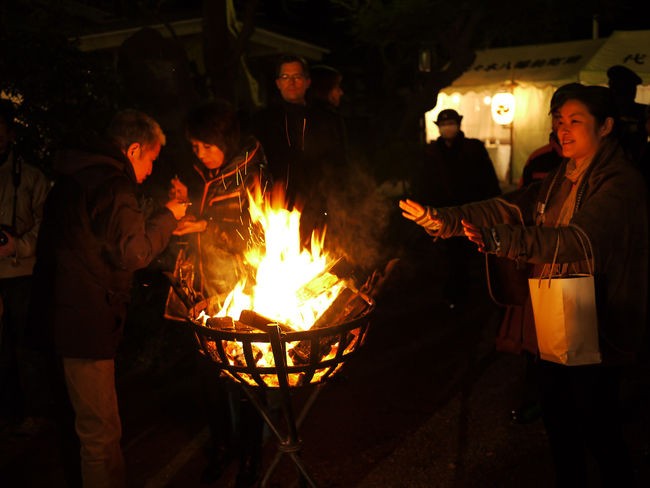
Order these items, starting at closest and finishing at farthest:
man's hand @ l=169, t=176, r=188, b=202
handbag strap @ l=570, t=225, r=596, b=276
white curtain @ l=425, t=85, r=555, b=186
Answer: handbag strap @ l=570, t=225, r=596, b=276
man's hand @ l=169, t=176, r=188, b=202
white curtain @ l=425, t=85, r=555, b=186

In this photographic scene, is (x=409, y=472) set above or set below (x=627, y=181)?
below

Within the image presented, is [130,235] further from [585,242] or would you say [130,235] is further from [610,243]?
[610,243]

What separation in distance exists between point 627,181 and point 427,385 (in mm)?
2828

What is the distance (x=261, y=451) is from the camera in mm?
4043

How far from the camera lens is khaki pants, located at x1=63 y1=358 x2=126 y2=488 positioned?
10.2ft

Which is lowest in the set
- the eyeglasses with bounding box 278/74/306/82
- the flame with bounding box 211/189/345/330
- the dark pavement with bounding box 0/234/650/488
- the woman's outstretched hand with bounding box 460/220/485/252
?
the dark pavement with bounding box 0/234/650/488

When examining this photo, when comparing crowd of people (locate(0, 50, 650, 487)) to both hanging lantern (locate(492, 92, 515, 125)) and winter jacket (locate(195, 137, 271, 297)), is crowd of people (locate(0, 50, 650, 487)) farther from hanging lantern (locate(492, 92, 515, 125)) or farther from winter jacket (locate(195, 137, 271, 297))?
hanging lantern (locate(492, 92, 515, 125))

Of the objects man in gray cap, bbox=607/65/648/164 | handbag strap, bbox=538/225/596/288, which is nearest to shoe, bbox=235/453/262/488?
handbag strap, bbox=538/225/596/288

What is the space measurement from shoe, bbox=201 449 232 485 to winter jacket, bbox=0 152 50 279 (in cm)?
180

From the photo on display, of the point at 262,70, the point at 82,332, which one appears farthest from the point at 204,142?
the point at 262,70

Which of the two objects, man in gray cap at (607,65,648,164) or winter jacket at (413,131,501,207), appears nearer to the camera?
man in gray cap at (607,65,648,164)

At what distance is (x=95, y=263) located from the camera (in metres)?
3.04

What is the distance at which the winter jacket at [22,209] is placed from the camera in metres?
4.31

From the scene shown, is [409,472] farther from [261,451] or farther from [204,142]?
[204,142]
